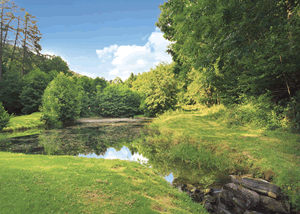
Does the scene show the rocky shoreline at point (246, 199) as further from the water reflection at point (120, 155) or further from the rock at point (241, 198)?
the water reflection at point (120, 155)

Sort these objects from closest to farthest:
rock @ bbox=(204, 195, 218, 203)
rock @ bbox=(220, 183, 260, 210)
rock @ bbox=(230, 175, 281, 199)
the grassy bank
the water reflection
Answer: rock @ bbox=(220, 183, 260, 210), rock @ bbox=(230, 175, 281, 199), rock @ bbox=(204, 195, 218, 203), the grassy bank, the water reflection

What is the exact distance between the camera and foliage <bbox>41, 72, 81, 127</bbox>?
24562 millimetres

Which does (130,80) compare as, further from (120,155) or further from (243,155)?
(243,155)

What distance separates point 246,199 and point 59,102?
91.6 feet

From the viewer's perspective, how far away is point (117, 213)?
3701mm

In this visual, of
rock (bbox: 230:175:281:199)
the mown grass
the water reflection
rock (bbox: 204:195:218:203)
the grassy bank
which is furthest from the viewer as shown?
the water reflection

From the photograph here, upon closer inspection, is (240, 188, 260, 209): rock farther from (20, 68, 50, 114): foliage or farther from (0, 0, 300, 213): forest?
(20, 68, 50, 114): foliage

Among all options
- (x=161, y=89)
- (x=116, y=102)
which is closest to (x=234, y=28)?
(x=161, y=89)

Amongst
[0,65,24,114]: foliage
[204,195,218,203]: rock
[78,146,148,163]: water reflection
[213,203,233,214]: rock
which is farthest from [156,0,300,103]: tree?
[0,65,24,114]: foliage

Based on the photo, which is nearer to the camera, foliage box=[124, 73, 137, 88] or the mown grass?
the mown grass

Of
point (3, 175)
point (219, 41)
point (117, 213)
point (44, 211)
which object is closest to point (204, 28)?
point (219, 41)

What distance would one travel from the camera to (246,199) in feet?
17.7

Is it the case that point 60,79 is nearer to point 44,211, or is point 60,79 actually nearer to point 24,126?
point 24,126

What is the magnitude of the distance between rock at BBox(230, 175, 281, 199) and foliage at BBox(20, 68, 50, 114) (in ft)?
122
